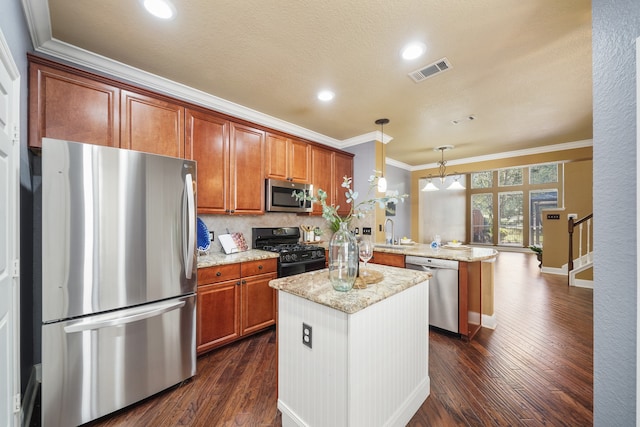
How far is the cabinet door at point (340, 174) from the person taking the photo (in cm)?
405

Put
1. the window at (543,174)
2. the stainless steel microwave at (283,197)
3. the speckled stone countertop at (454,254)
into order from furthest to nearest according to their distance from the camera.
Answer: the window at (543,174) < the stainless steel microwave at (283,197) < the speckled stone countertop at (454,254)

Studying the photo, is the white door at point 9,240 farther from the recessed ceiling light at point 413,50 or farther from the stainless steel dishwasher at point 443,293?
the stainless steel dishwasher at point 443,293

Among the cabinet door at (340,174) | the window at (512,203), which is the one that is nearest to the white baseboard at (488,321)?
the cabinet door at (340,174)

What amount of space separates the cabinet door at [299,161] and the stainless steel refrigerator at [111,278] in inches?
66.2

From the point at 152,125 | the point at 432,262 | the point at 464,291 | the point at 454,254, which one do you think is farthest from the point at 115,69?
the point at 464,291

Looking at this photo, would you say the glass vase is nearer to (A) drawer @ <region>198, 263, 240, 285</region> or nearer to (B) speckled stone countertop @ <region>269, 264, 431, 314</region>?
(B) speckled stone countertop @ <region>269, 264, 431, 314</region>

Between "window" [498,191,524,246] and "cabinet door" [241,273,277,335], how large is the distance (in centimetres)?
899

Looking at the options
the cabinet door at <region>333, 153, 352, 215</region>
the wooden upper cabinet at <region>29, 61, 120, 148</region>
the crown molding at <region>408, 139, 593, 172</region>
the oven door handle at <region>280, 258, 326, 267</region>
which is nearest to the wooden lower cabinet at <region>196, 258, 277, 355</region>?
the oven door handle at <region>280, 258, 326, 267</region>

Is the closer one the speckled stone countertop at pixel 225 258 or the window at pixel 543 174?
the speckled stone countertop at pixel 225 258

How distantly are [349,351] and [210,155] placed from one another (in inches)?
91.9

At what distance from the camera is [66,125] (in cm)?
187

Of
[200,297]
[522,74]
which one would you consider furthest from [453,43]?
[200,297]

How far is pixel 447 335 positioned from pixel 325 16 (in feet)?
10.7

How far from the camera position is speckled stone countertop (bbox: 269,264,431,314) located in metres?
1.20
